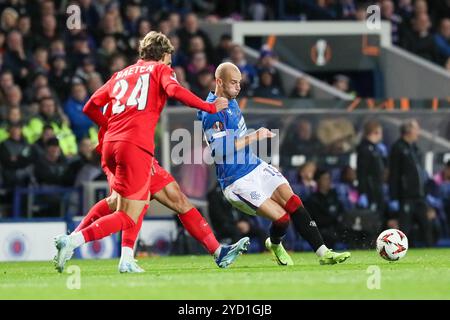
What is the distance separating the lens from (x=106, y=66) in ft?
66.1

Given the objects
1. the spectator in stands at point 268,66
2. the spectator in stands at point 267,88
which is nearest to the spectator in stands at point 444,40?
the spectator in stands at point 268,66

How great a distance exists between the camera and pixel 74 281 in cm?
1049

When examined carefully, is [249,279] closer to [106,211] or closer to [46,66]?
[106,211]

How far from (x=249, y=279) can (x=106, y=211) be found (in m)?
2.22

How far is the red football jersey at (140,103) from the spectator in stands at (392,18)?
12954 mm

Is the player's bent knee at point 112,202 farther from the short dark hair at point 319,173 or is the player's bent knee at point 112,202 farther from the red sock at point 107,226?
the short dark hair at point 319,173

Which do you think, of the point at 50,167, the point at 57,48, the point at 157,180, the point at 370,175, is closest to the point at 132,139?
the point at 157,180

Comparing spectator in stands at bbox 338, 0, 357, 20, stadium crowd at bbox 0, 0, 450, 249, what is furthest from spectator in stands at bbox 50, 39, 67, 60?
spectator in stands at bbox 338, 0, 357, 20

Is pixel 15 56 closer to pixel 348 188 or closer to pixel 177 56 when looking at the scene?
pixel 177 56

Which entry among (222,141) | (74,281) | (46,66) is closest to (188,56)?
(46,66)

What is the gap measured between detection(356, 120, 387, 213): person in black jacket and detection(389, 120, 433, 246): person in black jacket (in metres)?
0.18

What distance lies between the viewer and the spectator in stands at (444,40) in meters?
23.9

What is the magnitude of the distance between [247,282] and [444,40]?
14.7 meters

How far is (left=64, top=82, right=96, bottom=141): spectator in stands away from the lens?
19.0 meters
